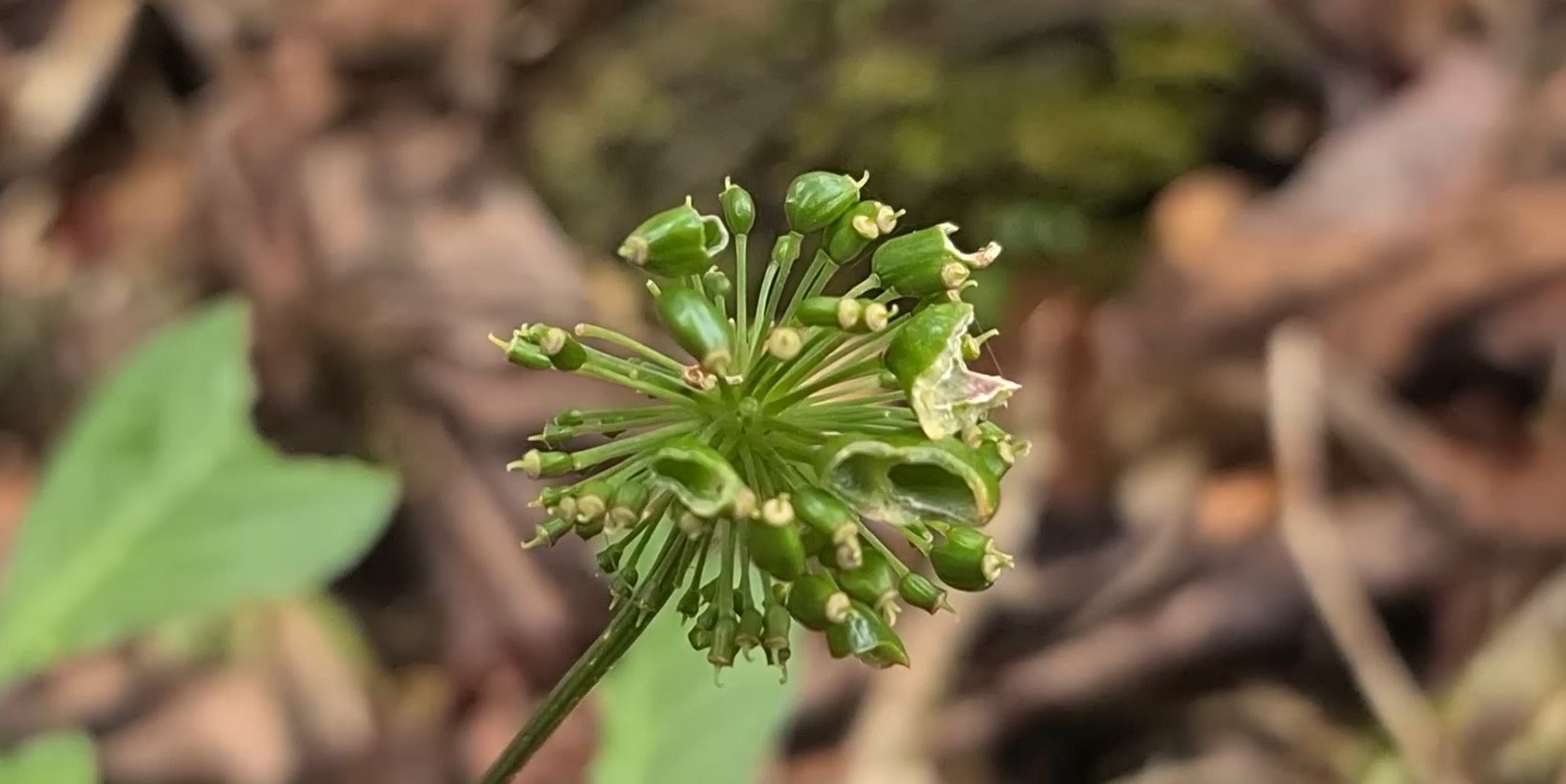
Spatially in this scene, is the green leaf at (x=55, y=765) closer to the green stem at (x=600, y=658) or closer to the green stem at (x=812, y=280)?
the green stem at (x=600, y=658)

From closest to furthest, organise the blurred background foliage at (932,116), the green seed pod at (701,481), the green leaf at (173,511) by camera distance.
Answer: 1. the green seed pod at (701,481)
2. the green leaf at (173,511)
3. the blurred background foliage at (932,116)

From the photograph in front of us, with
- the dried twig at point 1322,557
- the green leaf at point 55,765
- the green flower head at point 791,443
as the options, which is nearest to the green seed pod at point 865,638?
the green flower head at point 791,443

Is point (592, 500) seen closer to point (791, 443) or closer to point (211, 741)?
point (791, 443)

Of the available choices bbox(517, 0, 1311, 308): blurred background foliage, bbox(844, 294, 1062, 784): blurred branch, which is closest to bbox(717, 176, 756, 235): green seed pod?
bbox(844, 294, 1062, 784): blurred branch

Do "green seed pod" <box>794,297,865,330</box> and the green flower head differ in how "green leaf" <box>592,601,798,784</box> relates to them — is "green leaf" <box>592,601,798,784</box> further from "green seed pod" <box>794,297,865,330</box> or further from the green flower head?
"green seed pod" <box>794,297,865,330</box>

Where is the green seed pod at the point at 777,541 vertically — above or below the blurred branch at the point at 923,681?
below
